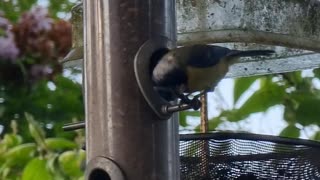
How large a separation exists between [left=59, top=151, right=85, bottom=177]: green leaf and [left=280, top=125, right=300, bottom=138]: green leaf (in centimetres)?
35

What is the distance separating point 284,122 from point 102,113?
0.42m

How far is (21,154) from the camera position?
6.41 feet

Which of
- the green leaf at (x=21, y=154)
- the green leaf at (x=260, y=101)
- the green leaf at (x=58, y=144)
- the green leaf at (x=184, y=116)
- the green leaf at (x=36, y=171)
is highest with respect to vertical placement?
the green leaf at (x=260, y=101)

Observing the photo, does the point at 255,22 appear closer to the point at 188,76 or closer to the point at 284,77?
the point at 188,76

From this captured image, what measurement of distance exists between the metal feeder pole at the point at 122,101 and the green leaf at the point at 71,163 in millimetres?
322

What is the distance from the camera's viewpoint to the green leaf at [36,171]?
1.83 metres

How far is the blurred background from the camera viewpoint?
1861mm

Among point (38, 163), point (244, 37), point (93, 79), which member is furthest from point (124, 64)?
point (38, 163)

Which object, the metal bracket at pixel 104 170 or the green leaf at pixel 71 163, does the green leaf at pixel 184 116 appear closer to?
the green leaf at pixel 71 163

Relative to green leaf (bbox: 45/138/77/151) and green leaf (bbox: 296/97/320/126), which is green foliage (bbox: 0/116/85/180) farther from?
green leaf (bbox: 296/97/320/126)

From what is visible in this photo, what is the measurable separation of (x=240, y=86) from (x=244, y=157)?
1.29 feet

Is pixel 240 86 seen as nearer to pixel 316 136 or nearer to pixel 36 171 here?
pixel 316 136

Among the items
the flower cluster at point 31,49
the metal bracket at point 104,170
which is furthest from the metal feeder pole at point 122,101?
the flower cluster at point 31,49

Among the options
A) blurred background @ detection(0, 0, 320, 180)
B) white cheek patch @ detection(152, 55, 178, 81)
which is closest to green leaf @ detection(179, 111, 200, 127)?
blurred background @ detection(0, 0, 320, 180)
